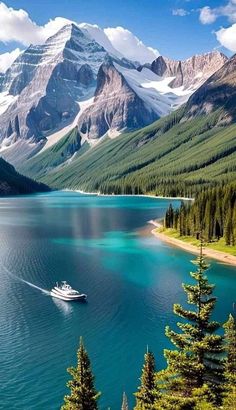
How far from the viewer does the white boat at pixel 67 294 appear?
93.6 metres

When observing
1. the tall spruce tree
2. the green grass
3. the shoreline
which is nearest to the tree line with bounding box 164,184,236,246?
the green grass

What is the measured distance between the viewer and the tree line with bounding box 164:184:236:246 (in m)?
146

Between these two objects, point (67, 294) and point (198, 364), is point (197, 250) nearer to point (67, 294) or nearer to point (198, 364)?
point (67, 294)

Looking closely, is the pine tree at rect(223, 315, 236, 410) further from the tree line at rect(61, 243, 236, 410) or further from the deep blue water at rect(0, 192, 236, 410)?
the deep blue water at rect(0, 192, 236, 410)

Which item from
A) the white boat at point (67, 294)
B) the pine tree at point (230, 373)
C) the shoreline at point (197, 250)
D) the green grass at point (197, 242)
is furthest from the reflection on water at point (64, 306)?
the green grass at point (197, 242)

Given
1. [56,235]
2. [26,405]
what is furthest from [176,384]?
[56,235]

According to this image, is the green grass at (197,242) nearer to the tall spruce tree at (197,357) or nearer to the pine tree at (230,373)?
the pine tree at (230,373)

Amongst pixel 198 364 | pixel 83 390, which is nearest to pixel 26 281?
pixel 83 390

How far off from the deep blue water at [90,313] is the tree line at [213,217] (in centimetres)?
1508

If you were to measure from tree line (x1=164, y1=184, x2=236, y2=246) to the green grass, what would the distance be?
1.95 meters

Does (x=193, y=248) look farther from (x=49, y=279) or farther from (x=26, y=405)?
(x=26, y=405)

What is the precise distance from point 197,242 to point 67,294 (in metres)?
69.8

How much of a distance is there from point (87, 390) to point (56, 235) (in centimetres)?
15265

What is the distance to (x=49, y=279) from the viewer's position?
11244cm
